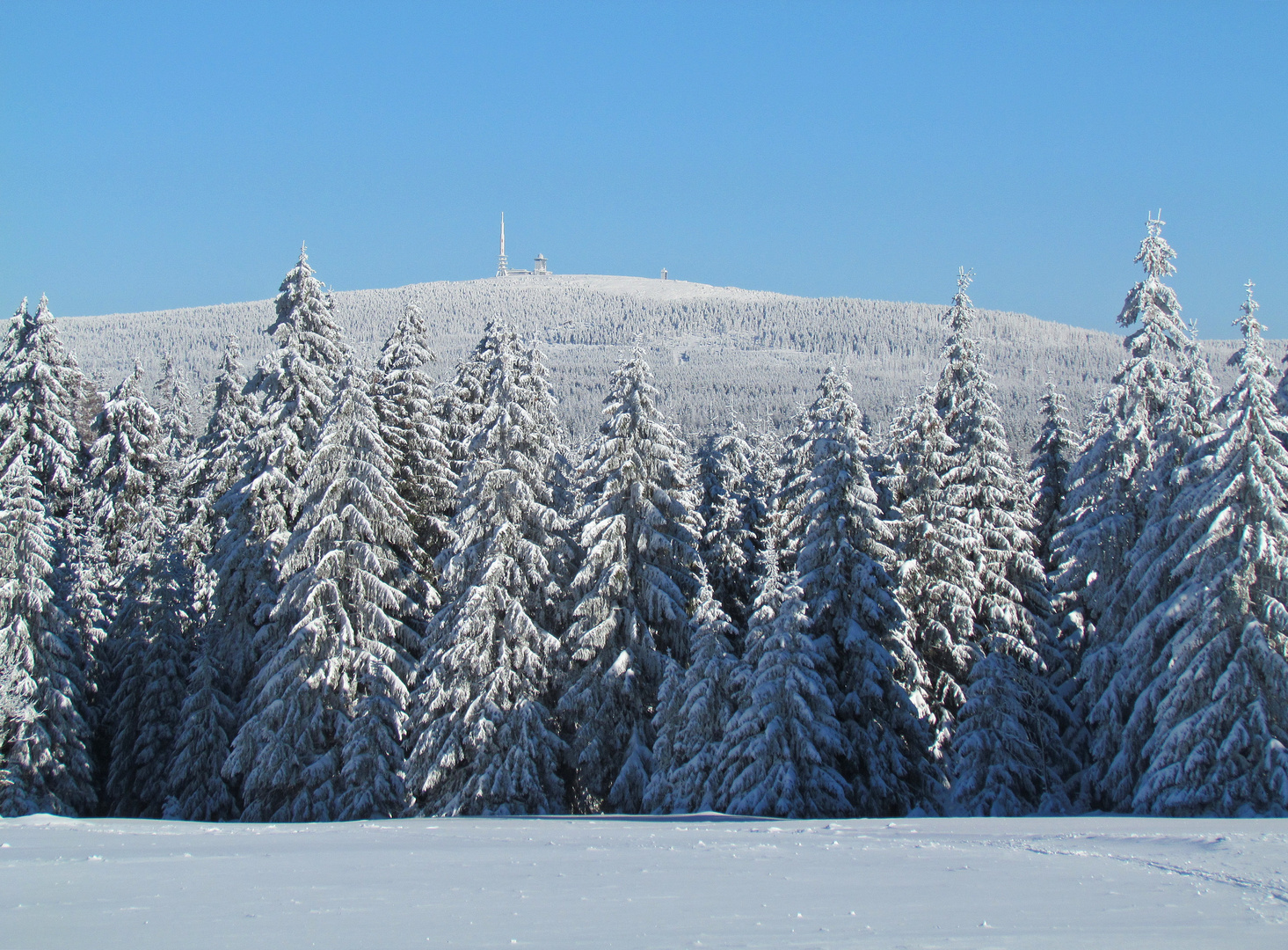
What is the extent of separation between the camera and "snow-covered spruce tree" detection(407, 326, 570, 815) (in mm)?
24078

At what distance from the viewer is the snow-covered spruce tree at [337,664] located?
982 inches

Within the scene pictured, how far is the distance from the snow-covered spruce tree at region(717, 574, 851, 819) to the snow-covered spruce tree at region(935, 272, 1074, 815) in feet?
15.2

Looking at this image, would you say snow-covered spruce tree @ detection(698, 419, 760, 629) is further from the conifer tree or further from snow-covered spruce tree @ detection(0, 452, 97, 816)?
snow-covered spruce tree @ detection(0, 452, 97, 816)

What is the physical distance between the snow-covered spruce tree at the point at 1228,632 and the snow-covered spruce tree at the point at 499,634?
13584 millimetres

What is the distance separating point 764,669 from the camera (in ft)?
74.3

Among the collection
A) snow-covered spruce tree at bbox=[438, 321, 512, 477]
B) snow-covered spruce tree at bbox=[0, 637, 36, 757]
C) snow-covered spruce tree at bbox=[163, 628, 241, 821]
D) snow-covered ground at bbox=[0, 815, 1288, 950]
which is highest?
snow-covered spruce tree at bbox=[438, 321, 512, 477]

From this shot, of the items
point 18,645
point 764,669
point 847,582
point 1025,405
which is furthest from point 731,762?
point 1025,405

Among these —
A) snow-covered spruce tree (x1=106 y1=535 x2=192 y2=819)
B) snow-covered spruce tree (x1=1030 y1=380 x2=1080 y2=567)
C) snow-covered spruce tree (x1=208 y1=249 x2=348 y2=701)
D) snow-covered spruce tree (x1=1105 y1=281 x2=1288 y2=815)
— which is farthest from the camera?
snow-covered spruce tree (x1=1030 y1=380 x2=1080 y2=567)

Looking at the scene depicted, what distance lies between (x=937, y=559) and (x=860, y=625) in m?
3.35

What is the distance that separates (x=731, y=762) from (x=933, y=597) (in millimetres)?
7604

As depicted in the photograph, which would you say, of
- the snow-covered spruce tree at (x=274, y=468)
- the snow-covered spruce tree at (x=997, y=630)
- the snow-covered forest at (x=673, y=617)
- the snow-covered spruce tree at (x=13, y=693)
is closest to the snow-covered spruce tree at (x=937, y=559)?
the snow-covered forest at (x=673, y=617)

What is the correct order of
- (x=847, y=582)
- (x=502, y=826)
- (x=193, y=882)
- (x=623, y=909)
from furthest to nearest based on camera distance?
(x=847, y=582)
(x=502, y=826)
(x=193, y=882)
(x=623, y=909)

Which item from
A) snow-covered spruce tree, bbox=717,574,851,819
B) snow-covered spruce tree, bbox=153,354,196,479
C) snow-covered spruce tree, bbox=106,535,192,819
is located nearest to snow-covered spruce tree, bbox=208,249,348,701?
snow-covered spruce tree, bbox=106,535,192,819

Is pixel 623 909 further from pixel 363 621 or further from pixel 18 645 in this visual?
pixel 18 645
